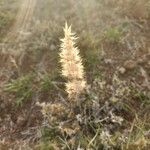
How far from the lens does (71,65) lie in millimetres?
6082

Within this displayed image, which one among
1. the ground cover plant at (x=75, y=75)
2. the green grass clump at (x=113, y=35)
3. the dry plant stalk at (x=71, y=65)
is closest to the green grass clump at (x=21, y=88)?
the ground cover plant at (x=75, y=75)

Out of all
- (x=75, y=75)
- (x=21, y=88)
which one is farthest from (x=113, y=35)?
(x=21, y=88)

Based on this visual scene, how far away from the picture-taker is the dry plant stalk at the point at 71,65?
5902 millimetres

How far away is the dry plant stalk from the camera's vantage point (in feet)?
19.4

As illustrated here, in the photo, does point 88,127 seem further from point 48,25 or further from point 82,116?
point 48,25

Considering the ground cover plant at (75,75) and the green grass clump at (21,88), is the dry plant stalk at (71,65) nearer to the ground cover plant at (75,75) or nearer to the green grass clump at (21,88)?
the ground cover plant at (75,75)

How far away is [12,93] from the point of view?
7.10 m

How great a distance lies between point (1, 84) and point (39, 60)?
80 cm

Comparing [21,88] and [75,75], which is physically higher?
[75,75]

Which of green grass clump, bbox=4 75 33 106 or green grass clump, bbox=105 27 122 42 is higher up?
green grass clump, bbox=105 27 122 42

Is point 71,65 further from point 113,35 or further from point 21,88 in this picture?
point 113,35

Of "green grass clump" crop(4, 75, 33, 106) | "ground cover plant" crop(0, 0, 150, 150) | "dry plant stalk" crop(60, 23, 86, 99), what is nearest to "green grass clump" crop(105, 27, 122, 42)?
"ground cover plant" crop(0, 0, 150, 150)

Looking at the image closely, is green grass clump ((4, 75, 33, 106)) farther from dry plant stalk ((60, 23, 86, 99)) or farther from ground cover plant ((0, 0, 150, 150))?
dry plant stalk ((60, 23, 86, 99))

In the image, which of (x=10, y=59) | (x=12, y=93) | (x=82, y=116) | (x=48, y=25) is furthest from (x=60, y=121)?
(x=48, y=25)
